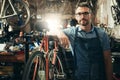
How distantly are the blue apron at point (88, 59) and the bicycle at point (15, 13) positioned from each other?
574 centimetres

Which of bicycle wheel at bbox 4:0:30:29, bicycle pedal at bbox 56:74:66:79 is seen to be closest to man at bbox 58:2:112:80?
bicycle pedal at bbox 56:74:66:79

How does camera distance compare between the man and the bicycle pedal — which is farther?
the bicycle pedal

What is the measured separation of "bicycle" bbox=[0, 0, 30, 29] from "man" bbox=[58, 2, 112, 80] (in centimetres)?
567

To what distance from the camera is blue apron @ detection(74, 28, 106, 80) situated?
4270 mm

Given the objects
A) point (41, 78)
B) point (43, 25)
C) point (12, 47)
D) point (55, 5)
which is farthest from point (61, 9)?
point (41, 78)

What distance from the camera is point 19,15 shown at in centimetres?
1005

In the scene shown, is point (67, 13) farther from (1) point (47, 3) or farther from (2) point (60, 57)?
(2) point (60, 57)

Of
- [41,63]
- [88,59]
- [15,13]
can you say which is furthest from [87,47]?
[15,13]

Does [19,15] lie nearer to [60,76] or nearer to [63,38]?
[60,76]

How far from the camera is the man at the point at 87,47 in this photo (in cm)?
427

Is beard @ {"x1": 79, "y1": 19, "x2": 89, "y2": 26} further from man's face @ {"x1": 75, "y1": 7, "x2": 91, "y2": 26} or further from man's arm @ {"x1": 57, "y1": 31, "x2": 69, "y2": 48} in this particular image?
man's arm @ {"x1": 57, "y1": 31, "x2": 69, "y2": 48}

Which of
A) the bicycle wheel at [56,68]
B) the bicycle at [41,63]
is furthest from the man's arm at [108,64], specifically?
the bicycle wheel at [56,68]

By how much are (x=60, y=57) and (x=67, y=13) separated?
23.1m

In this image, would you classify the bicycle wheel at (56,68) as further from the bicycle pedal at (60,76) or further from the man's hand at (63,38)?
the man's hand at (63,38)
